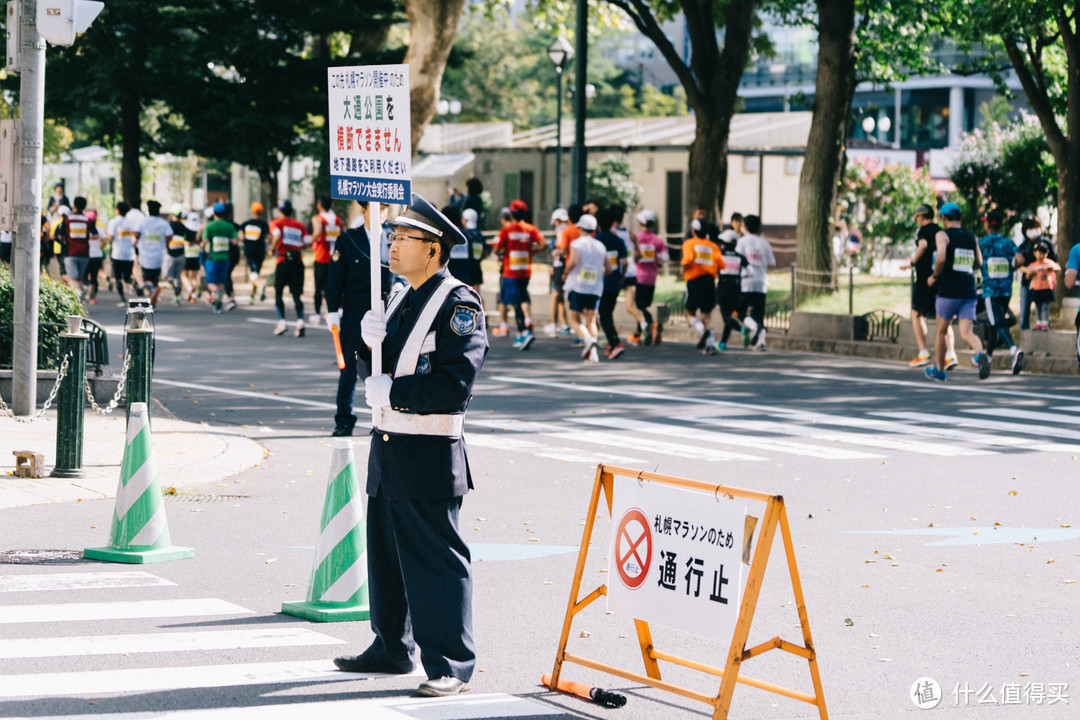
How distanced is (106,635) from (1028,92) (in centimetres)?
2058

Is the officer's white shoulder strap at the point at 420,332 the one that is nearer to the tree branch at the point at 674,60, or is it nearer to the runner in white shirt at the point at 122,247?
the tree branch at the point at 674,60

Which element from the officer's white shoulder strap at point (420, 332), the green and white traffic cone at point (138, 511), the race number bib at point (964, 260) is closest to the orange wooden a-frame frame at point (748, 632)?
the officer's white shoulder strap at point (420, 332)

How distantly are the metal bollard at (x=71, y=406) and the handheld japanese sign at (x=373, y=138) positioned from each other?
4.03 metres

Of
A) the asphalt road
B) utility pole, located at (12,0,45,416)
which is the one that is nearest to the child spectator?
the asphalt road

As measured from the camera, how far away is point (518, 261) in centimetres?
2211

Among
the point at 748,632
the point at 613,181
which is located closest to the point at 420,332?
the point at 748,632

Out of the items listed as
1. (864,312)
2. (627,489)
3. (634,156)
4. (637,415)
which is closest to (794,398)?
(637,415)

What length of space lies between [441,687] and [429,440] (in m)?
0.92

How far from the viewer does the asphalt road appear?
582cm

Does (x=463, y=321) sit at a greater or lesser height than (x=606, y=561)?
greater

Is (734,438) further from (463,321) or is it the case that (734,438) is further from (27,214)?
(463,321)

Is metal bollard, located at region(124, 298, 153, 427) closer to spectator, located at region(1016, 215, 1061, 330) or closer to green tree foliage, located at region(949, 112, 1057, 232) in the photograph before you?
spectator, located at region(1016, 215, 1061, 330)

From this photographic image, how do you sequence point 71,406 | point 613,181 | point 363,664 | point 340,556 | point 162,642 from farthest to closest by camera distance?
point 613,181
point 71,406
point 340,556
point 162,642
point 363,664

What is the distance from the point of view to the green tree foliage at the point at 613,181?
43250mm
